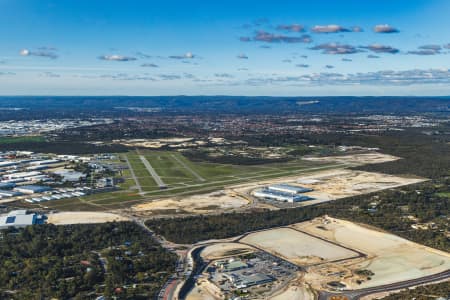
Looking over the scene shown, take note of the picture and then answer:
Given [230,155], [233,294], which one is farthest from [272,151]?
[233,294]

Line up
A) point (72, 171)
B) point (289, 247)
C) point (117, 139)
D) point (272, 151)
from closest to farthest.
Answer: point (289, 247)
point (72, 171)
point (272, 151)
point (117, 139)

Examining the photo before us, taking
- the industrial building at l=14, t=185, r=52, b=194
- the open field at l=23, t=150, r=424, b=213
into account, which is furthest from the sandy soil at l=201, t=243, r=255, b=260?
the industrial building at l=14, t=185, r=52, b=194

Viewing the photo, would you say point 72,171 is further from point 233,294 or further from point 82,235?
point 233,294

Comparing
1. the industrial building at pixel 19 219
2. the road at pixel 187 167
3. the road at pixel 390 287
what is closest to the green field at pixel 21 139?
the road at pixel 187 167

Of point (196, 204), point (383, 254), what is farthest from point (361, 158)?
point (383, 254)

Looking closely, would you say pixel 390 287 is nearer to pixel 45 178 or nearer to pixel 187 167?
pixel 187 167

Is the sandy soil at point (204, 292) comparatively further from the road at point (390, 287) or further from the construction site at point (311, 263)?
the road at point (390, 287)
